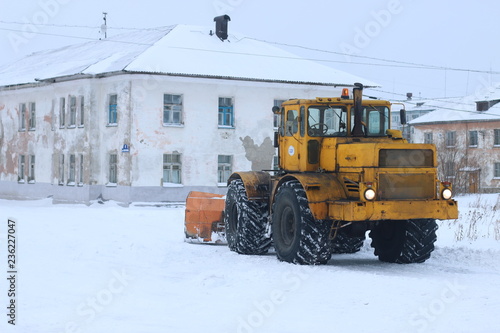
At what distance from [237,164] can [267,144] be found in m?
1.61

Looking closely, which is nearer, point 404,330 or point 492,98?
point 404,330

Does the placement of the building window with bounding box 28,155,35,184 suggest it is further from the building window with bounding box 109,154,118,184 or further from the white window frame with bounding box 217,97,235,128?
the white window frame with bounding box 217,97,235,128

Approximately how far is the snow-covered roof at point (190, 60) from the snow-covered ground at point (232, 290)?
17.2 m

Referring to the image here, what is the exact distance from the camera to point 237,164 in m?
34.8

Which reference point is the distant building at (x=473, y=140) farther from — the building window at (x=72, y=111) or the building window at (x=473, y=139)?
the building window at (x=72, y=111)

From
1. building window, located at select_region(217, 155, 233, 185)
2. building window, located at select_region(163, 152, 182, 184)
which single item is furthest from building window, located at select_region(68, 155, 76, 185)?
building window, located at select_region(217, 155, 233, 185)

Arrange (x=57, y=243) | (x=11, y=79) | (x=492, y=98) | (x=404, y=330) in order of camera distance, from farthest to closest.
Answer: (x=492, y=98) < (x=11, y=79) < (x=57, y=243) < (x=404, y=330)

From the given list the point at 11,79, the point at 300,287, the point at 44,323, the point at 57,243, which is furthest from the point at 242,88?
the point at 44,323

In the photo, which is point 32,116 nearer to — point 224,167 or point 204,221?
point 224,167

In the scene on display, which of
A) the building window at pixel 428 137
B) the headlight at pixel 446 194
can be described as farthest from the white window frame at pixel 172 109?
the building window at pixel 428 137

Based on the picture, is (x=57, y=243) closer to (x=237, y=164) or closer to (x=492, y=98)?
(x=237, y=164)

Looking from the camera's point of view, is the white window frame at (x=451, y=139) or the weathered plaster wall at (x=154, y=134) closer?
the weathered plaster wall at (x=154, y=134)

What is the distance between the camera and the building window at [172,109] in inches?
1318

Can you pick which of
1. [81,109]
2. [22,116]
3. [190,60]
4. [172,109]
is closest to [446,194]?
[172,109]
